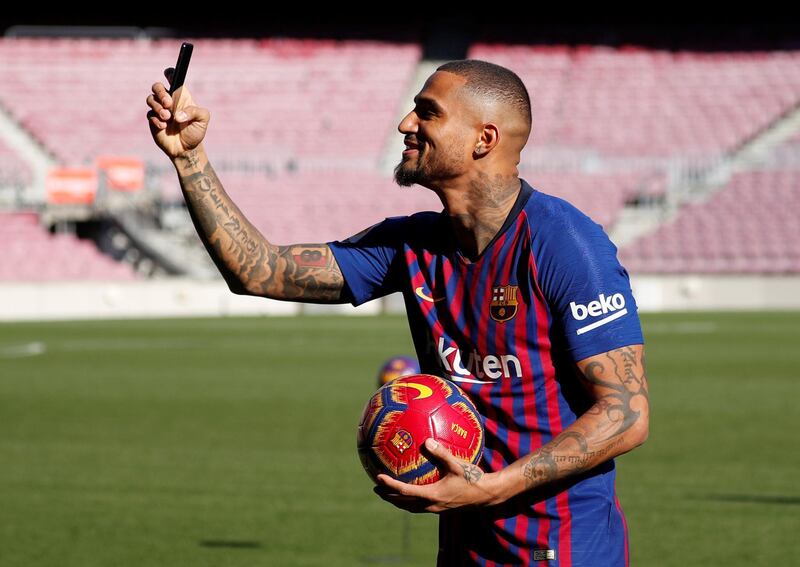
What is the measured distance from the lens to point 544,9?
4619 centimetres

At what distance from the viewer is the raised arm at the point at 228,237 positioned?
3956mm

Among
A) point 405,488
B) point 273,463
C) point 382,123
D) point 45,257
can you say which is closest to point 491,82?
point 405,488

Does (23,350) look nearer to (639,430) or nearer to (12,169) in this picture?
(12,169)

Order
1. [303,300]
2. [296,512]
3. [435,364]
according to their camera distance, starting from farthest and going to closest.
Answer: [296,512] < [303,300] < [435,364]

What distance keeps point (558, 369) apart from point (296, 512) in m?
5.57

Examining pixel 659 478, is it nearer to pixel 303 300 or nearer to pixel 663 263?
pixel 303 300

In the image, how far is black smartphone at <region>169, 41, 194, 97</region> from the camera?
3.75m

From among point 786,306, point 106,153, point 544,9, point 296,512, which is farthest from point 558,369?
point 544,9

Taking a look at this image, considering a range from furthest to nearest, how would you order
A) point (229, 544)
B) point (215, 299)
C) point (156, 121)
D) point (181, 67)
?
point (215, 299), point (229, 544), point (156, 121), point (181, 67)

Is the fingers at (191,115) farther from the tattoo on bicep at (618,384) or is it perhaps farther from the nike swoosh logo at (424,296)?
the tattoo on bicep at (618,384)

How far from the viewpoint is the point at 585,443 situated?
3.39 m

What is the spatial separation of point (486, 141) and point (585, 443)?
0.87 metres

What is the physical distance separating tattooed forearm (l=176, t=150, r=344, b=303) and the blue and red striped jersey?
54cm

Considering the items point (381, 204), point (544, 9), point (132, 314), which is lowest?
point (132, 314)
